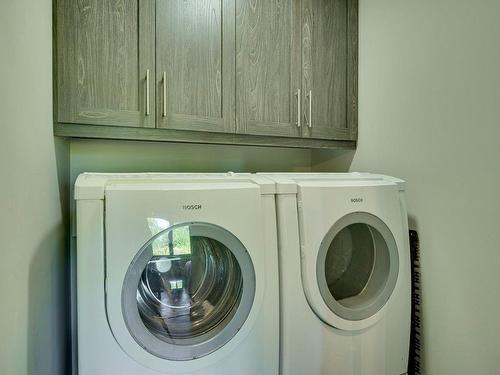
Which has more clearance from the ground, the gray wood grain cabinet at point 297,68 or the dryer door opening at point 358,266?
the gray wood grain cabinet at point 297,68

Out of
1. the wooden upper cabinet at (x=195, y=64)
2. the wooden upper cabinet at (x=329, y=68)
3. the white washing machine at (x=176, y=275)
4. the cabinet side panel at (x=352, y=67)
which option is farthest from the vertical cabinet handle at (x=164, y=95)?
the cabinet side panel at (x=352, y=67)

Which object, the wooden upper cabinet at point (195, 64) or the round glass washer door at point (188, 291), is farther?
the wooden upper cabinet at point (195, 64)

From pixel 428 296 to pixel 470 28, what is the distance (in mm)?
1130

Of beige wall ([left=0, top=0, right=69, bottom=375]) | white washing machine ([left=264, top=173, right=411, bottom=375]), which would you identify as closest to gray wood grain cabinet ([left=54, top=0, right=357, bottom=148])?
beige wall ([left=0, top=0, right=69, bottom=375])

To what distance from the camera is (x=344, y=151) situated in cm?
192

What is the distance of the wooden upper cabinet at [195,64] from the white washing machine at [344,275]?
0.47 m

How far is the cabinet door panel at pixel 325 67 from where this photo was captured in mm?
1650

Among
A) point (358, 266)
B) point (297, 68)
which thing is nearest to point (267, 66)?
point (297, 68)

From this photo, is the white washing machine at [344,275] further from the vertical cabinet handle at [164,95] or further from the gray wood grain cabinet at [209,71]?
the vertical cabinet handle at [164,95]

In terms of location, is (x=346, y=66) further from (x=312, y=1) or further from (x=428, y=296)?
(x=428, y=296)

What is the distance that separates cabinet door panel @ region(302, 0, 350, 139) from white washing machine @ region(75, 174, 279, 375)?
2.17 feet

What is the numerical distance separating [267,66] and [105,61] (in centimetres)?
72

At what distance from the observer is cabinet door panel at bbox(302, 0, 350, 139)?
165 centimetres

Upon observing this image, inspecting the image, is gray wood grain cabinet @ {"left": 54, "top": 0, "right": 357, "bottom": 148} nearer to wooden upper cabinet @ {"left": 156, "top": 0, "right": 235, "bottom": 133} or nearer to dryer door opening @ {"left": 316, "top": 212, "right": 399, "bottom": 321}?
wooden upper cabinet @ {"left": 156, "top": 0, "right": 235, "bottom": 133}
